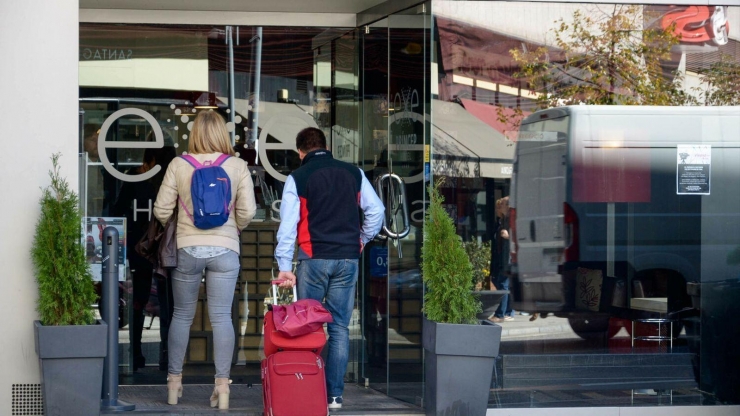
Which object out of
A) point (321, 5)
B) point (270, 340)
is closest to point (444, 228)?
point (270, 340)

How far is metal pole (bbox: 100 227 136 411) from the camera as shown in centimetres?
639

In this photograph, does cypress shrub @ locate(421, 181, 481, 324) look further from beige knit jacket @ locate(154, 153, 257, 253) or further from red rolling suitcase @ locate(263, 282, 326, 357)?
beige knit jacket @ locate(154, 153, 257, 253)

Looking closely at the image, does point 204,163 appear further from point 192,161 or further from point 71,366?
point 71,366

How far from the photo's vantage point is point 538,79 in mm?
6844

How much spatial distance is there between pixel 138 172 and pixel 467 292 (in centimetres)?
283

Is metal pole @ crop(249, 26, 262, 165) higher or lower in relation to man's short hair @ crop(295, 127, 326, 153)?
higher

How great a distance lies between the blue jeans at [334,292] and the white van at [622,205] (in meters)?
1.14

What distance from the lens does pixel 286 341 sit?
599 cm

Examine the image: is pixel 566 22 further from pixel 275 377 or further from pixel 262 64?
pixel 275 377

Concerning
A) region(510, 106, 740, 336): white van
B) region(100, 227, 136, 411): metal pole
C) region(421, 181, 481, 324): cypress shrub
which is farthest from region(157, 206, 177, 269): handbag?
region(510, 106, 740, 336): white van

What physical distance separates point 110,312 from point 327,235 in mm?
1388

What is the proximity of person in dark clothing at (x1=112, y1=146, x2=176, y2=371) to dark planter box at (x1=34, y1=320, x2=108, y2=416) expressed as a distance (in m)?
1.93

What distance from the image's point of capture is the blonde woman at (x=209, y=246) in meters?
6.29

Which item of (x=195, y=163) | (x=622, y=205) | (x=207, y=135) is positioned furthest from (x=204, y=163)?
(x=622, y=205)
